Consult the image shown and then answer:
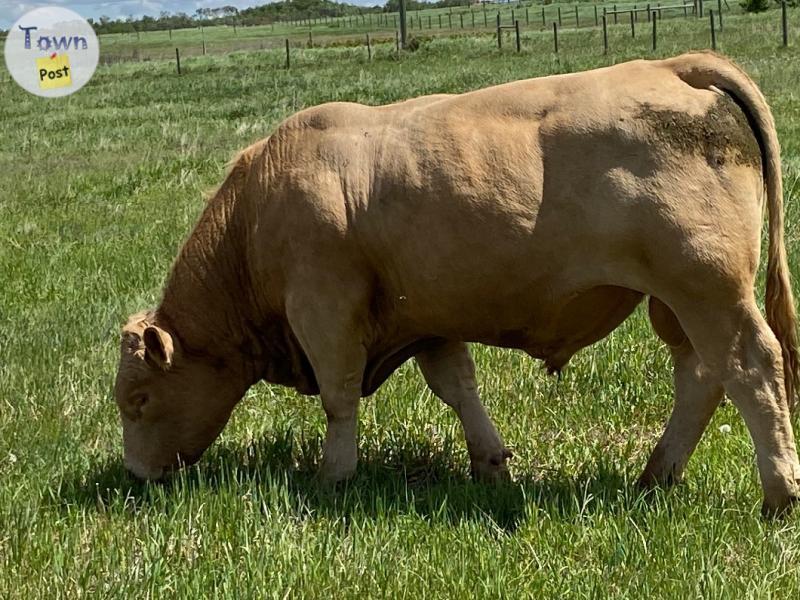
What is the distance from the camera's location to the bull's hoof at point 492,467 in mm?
5025

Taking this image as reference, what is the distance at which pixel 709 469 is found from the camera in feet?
15.7

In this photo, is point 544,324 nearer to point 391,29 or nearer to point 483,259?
point 483,259

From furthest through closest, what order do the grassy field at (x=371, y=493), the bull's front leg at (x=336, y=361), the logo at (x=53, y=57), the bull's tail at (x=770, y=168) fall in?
the logo at (x=53, y=57) < the bull's front leg at (x=336, y=361) < the bull's tail at (x=770, y=168) < the grassy field at (x=371, y=493)

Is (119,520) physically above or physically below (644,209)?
below

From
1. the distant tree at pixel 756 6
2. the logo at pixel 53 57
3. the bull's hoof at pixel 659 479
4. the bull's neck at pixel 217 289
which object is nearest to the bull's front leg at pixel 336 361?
the bull's neck at pixel 217 289

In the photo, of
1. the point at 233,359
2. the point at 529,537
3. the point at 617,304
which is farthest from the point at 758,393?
the point at 233,359

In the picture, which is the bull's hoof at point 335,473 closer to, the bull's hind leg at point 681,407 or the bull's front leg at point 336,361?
the bull's front leg at point 336,361

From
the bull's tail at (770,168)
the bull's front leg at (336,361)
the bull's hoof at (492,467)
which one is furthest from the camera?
the bull's hoof at (492,467)

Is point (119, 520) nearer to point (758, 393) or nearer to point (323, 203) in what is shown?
point (323, 203)

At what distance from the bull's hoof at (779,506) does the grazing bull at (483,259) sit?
2 cm

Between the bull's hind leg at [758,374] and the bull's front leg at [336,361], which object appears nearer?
the bull's hind leg at [758,374]

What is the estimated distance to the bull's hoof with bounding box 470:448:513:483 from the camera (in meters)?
5.02

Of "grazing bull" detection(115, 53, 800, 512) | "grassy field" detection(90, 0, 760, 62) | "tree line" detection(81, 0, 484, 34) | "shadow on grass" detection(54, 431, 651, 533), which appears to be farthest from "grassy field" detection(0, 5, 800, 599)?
"tree line" detection(81, 0, 484, 34)

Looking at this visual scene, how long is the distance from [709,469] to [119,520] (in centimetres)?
270
